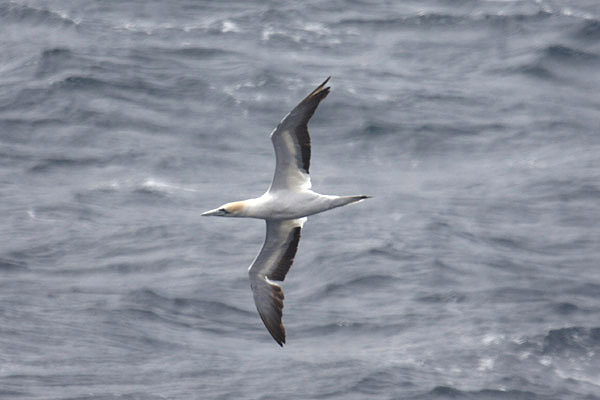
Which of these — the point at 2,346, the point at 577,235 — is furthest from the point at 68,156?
the point at 577,235

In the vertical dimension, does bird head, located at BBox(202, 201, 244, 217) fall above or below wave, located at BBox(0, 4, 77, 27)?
above

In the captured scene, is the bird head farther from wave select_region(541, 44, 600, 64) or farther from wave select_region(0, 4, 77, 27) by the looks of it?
wave select_region(0, 4, 77, 27)

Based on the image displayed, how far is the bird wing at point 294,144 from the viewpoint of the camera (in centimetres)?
2484

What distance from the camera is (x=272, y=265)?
27.8 metres

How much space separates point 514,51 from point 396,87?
Result: 656cm

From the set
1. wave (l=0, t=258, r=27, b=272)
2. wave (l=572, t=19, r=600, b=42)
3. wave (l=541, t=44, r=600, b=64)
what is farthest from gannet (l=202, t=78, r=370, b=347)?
wave (l=572, t=19, r=600, b=42)

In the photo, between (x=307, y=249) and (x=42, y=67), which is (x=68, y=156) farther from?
(x=307, y=249)

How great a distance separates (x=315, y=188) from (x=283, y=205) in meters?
14.6

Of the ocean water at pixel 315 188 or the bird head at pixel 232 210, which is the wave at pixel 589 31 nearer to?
the ocean water at pixel 315 188

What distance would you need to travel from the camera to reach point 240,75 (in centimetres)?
4909

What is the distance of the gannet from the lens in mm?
25219

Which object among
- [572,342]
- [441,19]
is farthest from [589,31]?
[572,342]

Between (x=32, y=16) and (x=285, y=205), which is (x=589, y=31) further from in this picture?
(x=285, y=205)

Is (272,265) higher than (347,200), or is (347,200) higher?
(347,200)
